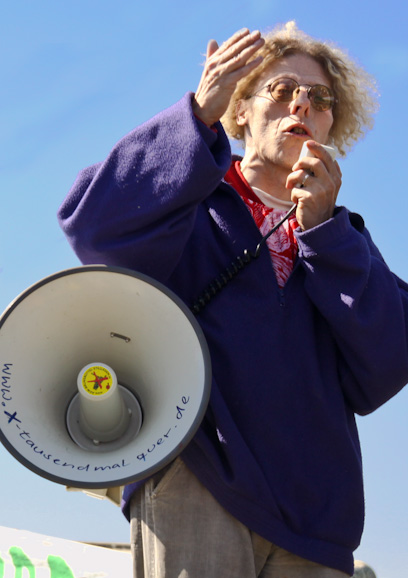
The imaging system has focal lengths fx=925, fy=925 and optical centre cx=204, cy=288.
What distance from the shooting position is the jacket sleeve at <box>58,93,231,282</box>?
8.14 feet

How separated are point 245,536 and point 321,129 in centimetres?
144

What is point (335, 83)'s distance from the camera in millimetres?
3340

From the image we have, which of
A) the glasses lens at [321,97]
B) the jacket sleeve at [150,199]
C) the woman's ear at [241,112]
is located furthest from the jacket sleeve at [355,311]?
the woman's ear at [241,112]

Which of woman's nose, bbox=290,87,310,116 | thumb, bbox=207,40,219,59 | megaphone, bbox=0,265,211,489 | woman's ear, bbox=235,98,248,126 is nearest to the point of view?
megaphone, bbox=0,265,211,489

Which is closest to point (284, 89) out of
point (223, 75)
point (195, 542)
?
point (223, 75)

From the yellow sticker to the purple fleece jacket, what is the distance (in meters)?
0.27

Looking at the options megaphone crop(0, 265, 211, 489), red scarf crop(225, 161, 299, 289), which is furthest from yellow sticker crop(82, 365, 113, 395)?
red scarf crop(225, 161, 299, 289)

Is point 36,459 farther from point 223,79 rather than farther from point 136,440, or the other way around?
point 223,79

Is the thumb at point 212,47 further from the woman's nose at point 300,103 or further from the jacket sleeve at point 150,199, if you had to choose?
the woman's nose at point 300,103

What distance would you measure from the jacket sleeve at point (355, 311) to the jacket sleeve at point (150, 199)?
0.36 meters

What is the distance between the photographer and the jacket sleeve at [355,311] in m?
2.59

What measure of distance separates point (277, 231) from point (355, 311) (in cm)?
41

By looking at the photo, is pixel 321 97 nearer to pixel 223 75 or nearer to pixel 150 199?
pixel 223 75

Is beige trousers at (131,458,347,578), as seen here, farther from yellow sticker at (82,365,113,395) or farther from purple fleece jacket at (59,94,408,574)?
yellow sticker at (82,365,113,395)
